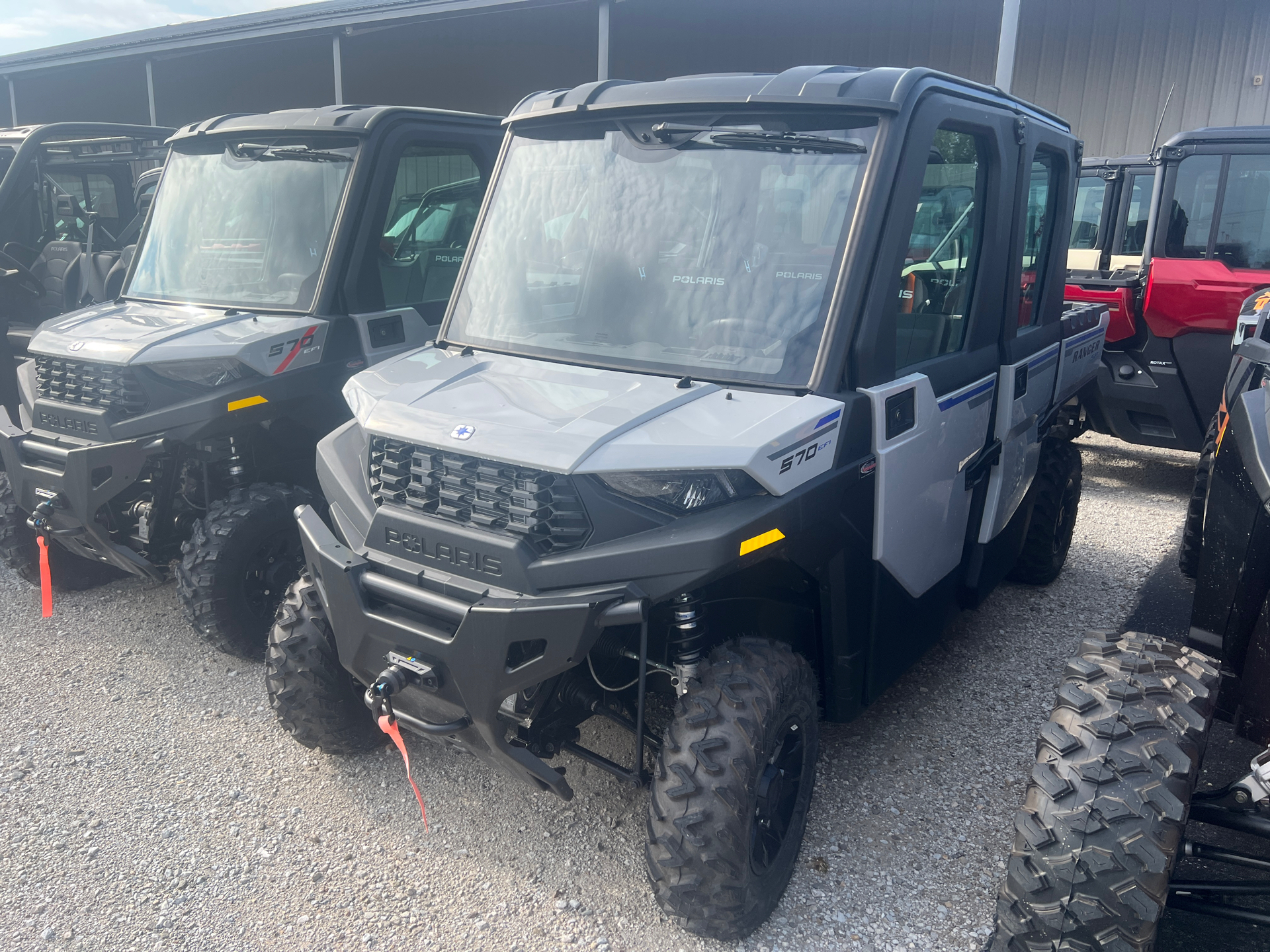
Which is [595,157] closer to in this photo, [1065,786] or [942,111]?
[942,111]

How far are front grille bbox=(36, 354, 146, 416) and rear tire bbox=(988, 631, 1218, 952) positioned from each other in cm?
358

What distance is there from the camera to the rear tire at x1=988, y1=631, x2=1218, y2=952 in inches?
80.5

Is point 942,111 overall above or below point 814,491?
above

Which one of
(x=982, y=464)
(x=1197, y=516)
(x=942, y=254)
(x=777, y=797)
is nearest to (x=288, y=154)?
(x=942, y=254)

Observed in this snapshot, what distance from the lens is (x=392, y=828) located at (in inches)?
119

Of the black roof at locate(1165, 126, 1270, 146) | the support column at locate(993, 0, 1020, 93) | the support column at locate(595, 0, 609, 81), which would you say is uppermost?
the support column at locate(595, 0, 609, 81)

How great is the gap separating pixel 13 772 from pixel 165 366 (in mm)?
1617

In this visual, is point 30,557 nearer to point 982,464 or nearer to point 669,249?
point 669,249

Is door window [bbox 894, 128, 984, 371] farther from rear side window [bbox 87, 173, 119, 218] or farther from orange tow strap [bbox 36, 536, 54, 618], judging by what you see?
rear side window [bbox 87, 173, 119, 218]

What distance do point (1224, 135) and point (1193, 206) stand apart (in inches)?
17.7

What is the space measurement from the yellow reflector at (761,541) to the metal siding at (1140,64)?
13.6 metres

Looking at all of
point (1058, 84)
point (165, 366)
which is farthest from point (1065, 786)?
point (1058, 84)

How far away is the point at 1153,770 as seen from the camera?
2.10 metres

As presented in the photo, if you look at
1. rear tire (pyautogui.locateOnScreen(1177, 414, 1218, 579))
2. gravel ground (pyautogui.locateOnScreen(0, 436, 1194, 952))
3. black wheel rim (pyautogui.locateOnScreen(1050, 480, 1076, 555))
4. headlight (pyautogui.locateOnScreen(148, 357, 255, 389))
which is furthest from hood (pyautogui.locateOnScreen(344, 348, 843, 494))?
rear tire (pyautogui.locateOnScreen(1177, 414, 1218, 579))
